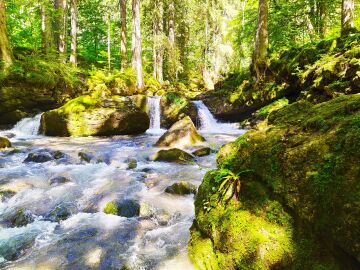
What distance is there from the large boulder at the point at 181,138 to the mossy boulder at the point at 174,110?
5.40 meters

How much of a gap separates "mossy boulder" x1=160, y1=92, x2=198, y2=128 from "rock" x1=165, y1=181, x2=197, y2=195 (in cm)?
1075

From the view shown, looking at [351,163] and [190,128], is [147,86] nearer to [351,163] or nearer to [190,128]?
[190,128]

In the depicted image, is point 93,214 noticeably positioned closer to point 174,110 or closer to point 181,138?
point 181,138

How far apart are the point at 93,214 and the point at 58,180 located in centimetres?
202

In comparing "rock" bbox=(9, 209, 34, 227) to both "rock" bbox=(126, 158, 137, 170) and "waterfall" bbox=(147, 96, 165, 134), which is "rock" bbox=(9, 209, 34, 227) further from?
"waterfall" bbox=(147, 96, 165, 134)

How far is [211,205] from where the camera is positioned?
141 inches

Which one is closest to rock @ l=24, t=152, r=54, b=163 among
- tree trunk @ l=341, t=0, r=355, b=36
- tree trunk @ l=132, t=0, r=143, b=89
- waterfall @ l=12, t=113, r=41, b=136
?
waterfall @ l=12, t=113, r=41, b=136

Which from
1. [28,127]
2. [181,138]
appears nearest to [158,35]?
[28,127]

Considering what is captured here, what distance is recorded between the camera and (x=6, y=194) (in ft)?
19.5

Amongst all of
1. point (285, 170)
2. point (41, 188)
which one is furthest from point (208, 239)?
point (41, 188)

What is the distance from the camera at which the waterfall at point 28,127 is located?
45.7 ft

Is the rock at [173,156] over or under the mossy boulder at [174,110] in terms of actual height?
under

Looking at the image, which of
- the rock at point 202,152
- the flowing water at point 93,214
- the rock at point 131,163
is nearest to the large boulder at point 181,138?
the rock at point 202,152

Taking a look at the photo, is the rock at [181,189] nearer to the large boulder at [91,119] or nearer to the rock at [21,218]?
the rock at [21,218]
